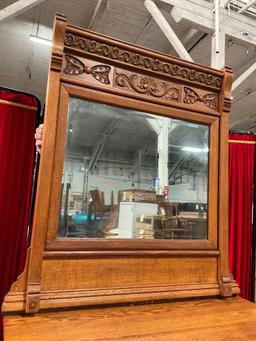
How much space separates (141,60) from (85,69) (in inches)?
9.5

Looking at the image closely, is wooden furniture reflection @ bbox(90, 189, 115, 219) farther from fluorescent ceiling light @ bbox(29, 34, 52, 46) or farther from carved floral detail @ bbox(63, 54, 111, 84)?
fluorescent ceiling light @ bbox(29, 34, 52, 46)

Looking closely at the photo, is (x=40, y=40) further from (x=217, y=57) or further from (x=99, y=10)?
(x=217, y=57)

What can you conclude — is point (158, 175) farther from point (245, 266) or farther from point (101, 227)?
point (245, 266)

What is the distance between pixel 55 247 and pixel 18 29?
3030mm

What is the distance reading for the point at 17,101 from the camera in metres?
1.44

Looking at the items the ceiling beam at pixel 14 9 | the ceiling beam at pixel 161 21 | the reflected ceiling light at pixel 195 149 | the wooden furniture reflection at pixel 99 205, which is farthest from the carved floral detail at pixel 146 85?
the ceiling beam at pixel 14 9

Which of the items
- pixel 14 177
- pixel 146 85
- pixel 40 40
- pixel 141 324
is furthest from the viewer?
pixel 40 40

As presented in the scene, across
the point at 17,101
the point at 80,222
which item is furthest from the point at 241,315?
the point at 17,101

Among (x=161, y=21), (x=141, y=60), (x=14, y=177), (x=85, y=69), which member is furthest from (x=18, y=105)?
(x=161, y=21)

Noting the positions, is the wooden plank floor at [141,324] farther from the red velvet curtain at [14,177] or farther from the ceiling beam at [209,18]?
the ceiling beam at [209,18]

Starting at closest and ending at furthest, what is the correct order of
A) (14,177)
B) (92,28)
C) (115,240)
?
(115,240) < (14,177) < (92,28)

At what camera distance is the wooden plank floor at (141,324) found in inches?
30.0

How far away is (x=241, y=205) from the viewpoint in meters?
2.08

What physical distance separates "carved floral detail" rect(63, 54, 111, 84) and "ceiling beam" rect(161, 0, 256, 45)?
121 cm
